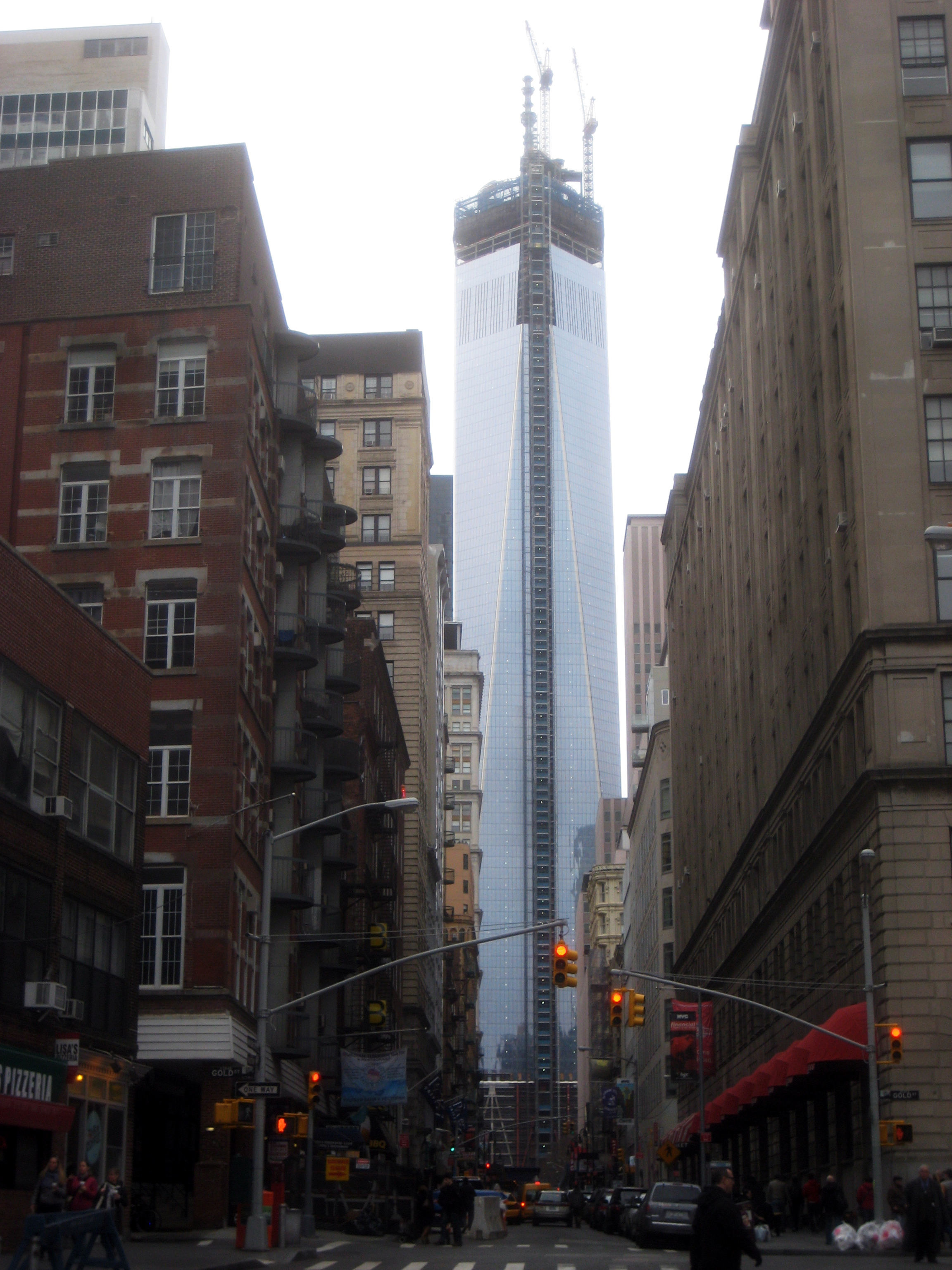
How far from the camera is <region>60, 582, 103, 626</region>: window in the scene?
45.6 meters

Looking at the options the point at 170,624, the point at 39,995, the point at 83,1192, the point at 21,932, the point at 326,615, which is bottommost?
the point at 83,1192

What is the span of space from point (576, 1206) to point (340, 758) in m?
29.6

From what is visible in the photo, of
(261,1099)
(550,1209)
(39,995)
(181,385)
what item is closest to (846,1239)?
(261,1099)

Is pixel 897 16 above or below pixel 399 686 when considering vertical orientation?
above

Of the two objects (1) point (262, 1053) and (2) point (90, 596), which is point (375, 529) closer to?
(2) point (90, 596)

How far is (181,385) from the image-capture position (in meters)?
47.4

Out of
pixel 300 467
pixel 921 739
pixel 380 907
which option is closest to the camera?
pixel 921 739

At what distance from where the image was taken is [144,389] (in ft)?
155

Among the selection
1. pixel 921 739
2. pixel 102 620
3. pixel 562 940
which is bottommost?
pixel 562 940

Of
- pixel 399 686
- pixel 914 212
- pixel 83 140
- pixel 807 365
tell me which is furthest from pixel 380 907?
pixel 83 140

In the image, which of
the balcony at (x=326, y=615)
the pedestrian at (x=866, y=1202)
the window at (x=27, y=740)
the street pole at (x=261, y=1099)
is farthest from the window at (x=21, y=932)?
the balcony at (x=326, y=615)

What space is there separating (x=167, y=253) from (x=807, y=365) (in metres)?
22.4

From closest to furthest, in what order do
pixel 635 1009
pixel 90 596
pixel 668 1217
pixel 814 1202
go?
pixel 668 1217 < pixel 90 596 < pixel 635 1009 < pixel 814 1202

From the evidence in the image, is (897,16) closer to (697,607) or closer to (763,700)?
(763,700)
